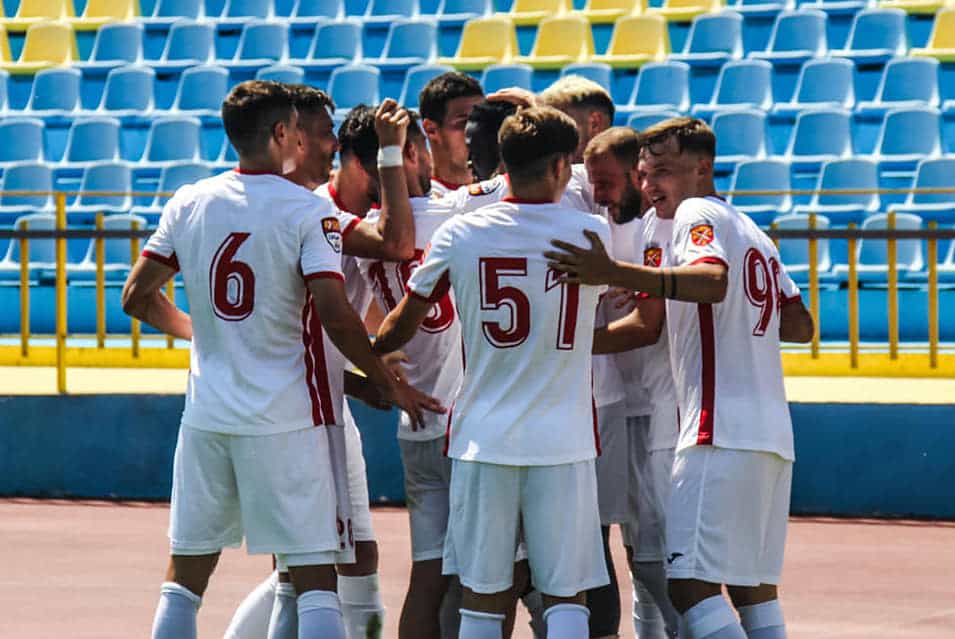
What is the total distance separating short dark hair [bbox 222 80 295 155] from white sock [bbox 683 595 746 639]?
1.74 metres

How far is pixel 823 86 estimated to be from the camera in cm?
1508

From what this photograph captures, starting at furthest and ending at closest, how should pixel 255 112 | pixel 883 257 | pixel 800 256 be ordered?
1. pixel 800 256
2. pixel 883 257
3. pixel 255 112

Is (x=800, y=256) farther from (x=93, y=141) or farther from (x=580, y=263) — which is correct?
(x=580, y=263)

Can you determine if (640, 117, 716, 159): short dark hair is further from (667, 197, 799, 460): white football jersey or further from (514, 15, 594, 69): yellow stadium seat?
(514, 15, 594, 69): yellow stadium seat

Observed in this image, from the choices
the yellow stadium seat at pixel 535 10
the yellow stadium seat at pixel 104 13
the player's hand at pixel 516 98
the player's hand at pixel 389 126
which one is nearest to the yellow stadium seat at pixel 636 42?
the yellow stadium seat at pixel 535 10

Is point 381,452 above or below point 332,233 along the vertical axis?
below

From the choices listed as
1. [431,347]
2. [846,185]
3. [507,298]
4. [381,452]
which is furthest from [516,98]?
[846,185]

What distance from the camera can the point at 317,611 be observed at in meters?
4.85

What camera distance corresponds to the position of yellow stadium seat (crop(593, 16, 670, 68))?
16.0 meters

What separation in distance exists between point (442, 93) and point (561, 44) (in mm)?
10968

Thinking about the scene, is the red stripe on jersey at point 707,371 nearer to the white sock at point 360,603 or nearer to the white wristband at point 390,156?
the white wristband at point 390,156

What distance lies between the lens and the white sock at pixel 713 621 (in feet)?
15.9

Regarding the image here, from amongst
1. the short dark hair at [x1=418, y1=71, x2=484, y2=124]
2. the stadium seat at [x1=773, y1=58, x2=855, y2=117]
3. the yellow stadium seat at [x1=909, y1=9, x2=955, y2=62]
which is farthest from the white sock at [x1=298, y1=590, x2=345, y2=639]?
the yellow stadium seat at [x1=909, y1=9, x2=955, y2=62]

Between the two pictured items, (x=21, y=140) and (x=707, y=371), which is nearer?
(x=707, y=371)
